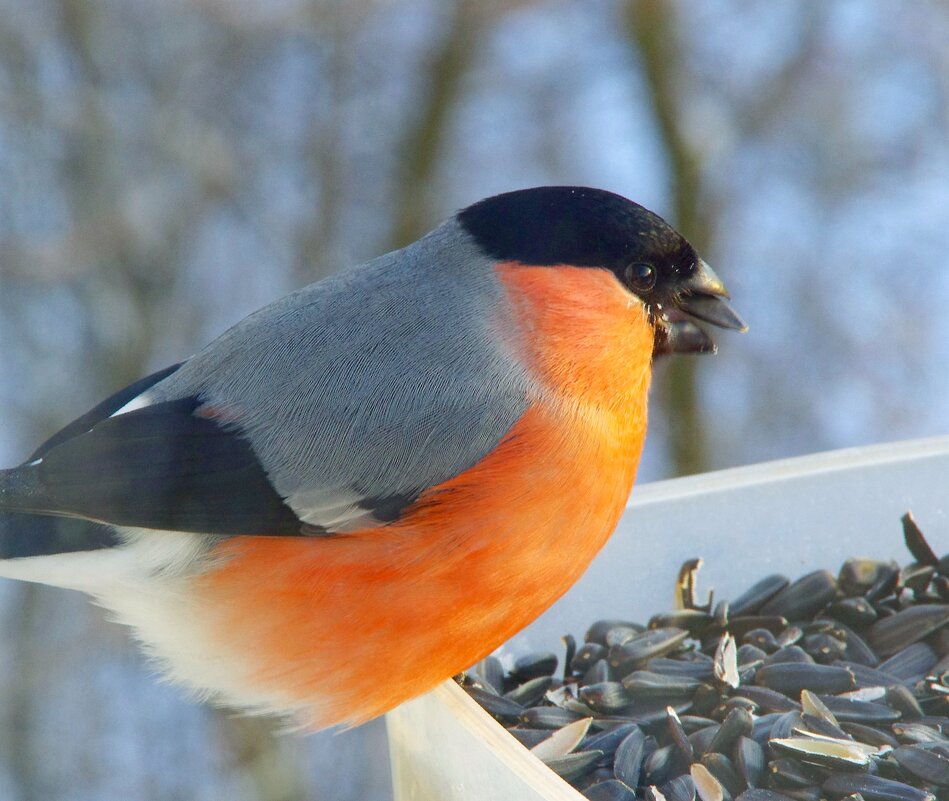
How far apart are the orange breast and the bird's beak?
0.25 m

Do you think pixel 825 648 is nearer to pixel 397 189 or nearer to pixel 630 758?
pixel 630 758

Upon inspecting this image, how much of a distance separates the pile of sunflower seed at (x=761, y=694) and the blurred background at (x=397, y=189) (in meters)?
0.96

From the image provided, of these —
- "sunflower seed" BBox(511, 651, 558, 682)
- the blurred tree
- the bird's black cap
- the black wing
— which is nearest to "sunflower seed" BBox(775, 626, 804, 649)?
"sunflower seed" BBox(511, 651, 558, 682)

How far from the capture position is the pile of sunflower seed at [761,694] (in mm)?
1418

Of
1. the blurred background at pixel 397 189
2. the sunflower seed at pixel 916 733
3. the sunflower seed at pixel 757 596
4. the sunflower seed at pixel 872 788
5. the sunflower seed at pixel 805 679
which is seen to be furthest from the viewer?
the blurred background at pixel 397 189

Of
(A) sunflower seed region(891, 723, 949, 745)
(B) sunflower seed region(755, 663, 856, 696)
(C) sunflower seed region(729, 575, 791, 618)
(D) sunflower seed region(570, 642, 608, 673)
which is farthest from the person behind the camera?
(C) sunflower seed region(729, 575, 791, 618)

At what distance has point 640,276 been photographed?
1682 millimetres

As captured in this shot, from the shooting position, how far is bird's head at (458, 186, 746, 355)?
5.38 ft

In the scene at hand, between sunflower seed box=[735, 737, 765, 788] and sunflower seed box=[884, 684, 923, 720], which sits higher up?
sunflower seed box=[735, 737, 765, 788]

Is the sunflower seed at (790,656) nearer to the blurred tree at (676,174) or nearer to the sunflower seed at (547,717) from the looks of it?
the sunflower seed at (547,717)

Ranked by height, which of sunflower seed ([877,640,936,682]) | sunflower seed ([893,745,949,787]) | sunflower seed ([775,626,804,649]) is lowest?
sunflower seed ([893,745,949,787])

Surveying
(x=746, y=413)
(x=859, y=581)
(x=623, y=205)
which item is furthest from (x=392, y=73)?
(x=859, y=581)

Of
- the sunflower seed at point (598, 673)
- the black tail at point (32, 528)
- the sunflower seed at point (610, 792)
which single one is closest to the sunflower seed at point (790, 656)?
the sunflower seed at point (598, 673)

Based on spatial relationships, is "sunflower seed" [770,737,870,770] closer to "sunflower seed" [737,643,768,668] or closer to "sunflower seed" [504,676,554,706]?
"sunflower seed" [737,643,768,668]
